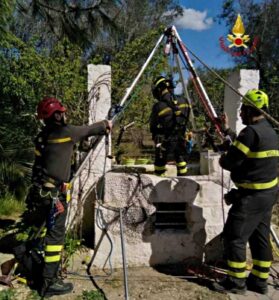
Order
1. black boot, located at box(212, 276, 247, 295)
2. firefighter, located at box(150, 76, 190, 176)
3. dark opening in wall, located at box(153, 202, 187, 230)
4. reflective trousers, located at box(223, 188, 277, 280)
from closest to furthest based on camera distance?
1. reflective trousers, located at box(223, 188, 277, 280)
2. black boot, located at box(212, 276, 247, 295)
3. dark opening in wall, located at box(153, 202, 187, 230)
4. firefighter, located at box(150, 76, 190, 176)

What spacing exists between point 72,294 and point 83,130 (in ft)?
6.03

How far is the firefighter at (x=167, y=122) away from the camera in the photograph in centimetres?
548

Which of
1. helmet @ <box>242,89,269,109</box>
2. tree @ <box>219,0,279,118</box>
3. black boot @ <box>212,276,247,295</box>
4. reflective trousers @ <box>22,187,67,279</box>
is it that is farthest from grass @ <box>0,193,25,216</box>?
tree @ <box>219,0,279,118</box>

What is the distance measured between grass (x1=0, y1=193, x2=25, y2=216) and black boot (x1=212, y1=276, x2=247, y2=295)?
379 centimetres

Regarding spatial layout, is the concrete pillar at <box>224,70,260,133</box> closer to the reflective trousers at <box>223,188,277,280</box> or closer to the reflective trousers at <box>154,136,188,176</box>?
the reflective trousers at <box>154,136,188,176</box>

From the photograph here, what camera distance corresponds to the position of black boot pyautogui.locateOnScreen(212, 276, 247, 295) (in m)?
4.08

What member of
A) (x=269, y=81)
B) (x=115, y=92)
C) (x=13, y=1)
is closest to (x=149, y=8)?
(x=269, y=81)

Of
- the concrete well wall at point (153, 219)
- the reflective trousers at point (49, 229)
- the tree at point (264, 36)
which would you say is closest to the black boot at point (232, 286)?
the concrete well wall at point (153, 219)

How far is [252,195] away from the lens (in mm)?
3980

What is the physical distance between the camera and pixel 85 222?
206 inches

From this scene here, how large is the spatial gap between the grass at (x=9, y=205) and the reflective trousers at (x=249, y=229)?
3845 millimetres

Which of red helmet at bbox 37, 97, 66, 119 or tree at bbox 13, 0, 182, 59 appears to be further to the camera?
tree at bbox 13, 0, 182, 59

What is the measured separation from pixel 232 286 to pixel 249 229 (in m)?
0.69

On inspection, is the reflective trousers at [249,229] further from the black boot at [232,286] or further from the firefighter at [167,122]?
the firefighter at [167,122]
